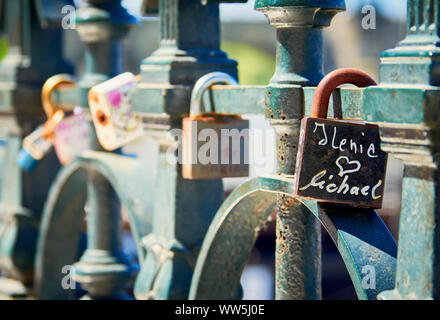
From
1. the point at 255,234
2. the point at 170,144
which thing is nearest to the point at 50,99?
the point at 170,144

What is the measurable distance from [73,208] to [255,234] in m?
1.10

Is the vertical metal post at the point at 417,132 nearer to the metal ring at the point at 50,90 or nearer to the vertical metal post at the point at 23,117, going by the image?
the metal ring at the point at 50,90

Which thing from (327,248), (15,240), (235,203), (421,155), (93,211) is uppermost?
(421,155)

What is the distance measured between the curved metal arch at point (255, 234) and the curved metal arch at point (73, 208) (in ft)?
0.98

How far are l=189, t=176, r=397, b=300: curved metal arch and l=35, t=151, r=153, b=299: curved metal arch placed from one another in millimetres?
298

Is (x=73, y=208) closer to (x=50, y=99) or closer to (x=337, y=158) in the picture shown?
(x=50, y=99)

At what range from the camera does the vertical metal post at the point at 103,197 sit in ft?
8.51

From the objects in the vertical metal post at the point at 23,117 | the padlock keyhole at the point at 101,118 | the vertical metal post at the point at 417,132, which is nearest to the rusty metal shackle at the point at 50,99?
the vertical metal post at the point at 23,117

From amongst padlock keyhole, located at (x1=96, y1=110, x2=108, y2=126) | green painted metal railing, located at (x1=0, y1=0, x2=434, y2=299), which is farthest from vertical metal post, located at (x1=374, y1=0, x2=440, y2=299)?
padlock keyhole, located at (x1=96, y1=110, x2=108, y2=126)

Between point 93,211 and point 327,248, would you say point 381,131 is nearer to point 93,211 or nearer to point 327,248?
point 93,211

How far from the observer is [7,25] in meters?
3.24

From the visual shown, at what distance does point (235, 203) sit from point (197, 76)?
1.27ft

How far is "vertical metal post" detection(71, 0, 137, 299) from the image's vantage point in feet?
8.51
